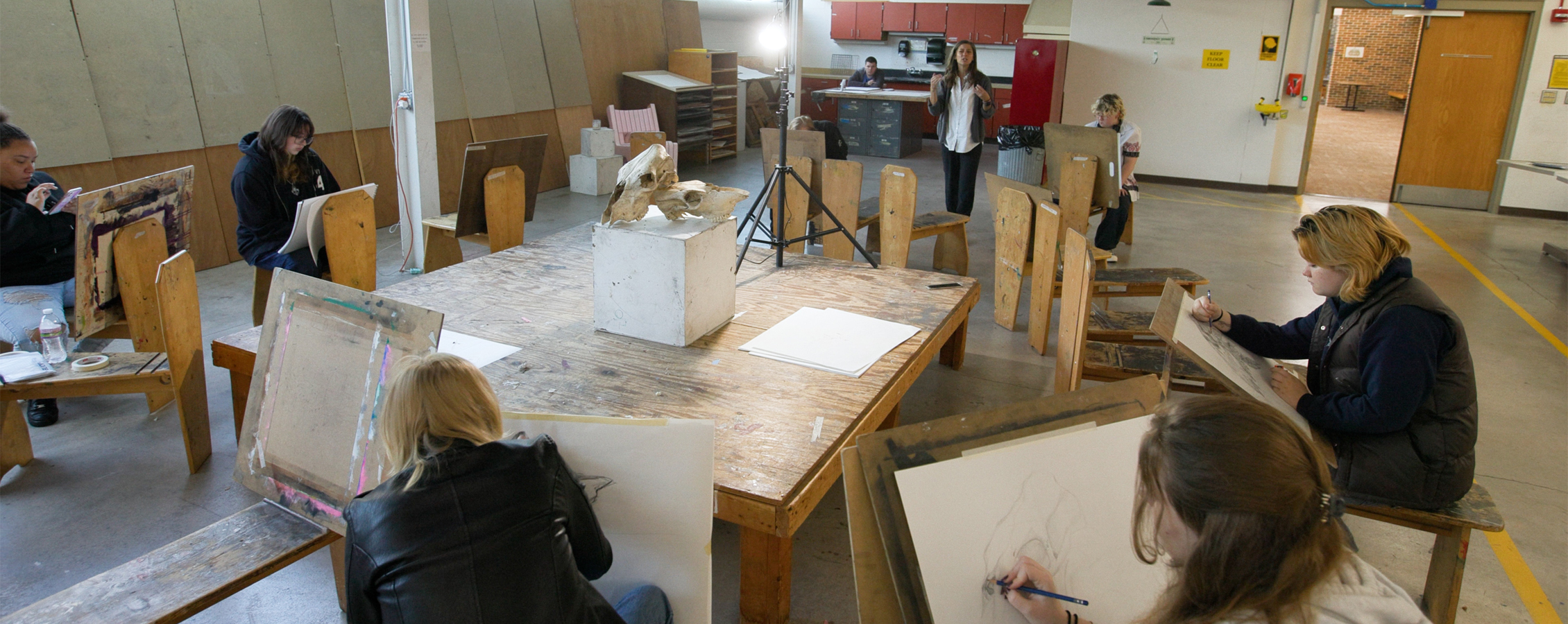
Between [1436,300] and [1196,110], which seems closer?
[1436,300]

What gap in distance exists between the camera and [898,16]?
43.6ft

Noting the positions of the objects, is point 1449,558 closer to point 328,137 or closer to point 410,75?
point 410,75

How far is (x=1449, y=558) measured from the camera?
2.36 metres

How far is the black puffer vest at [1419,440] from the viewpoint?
2254 millimetres

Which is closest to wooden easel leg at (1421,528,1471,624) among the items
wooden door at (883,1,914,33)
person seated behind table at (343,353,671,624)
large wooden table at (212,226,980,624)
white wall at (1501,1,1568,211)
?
large wooden table at (212,226,980,624)

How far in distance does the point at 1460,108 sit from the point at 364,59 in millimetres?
9853

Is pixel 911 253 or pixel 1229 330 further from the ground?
pixel 1229 330

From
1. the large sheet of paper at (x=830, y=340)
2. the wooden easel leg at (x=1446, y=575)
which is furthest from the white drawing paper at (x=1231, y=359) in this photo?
the large sheet of paper at (x=830, y=340)

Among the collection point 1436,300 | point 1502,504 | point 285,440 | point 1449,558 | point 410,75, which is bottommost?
point 1502,504

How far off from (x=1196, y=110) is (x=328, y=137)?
27.1 feet

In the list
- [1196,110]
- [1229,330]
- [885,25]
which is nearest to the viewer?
[1229,330]

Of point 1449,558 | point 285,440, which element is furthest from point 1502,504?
point 285,440

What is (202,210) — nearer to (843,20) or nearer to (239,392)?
(239,392)

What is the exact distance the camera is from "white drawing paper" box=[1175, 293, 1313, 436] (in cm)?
245
